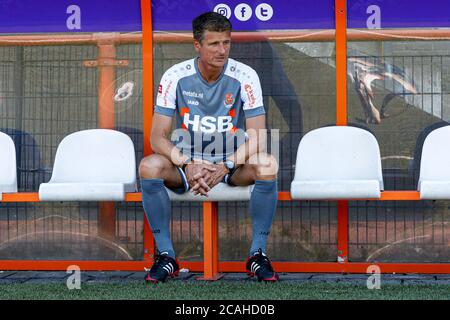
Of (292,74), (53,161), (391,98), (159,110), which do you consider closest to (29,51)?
(53,161)

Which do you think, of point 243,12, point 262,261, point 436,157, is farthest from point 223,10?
point 262,261

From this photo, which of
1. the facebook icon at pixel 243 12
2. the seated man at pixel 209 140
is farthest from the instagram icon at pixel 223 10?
the seated man at pixel 209 140

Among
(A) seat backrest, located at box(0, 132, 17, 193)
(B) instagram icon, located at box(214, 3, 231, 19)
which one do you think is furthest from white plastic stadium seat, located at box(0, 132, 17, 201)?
(B) instagram icon, located at box(214, 3, 231, 19)

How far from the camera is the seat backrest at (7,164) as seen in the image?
6.67 metres

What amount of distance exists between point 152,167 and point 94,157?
0.89 m

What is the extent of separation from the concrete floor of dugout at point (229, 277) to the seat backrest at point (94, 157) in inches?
23.9

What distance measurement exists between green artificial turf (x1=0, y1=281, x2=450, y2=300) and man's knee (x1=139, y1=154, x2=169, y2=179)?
62 cm

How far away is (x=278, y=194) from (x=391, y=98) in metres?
1.05

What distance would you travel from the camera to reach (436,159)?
21.3ft

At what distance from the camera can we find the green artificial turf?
17.5 feet

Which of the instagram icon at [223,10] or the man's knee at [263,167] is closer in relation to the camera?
the man's knee at [263,167]

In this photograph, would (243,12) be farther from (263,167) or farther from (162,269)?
(162,269)

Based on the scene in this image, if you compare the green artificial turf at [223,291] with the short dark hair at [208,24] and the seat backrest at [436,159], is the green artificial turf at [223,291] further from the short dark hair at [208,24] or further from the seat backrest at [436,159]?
the short dark hair at [208,24]

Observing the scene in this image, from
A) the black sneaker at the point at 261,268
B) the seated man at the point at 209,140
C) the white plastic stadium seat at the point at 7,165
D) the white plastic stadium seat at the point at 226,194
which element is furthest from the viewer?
the white plastic stadium seat at the point at 7,165
